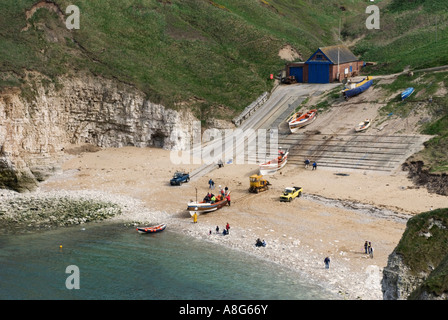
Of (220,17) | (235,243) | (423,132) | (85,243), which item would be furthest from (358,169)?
(220,17)

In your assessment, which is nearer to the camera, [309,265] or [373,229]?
[309,265]

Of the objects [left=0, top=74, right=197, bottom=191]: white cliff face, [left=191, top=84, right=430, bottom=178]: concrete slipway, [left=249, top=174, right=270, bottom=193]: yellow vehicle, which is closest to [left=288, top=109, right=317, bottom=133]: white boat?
[left=191, top=84, right=430, bottom=178]: concrete slipway

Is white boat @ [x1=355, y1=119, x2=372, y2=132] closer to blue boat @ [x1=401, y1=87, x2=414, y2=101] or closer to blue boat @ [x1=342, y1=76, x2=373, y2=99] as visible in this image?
blue boat @ [x1=401, y1=87, x2=414, y2=101]

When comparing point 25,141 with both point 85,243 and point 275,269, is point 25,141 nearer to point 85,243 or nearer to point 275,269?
point 85,243

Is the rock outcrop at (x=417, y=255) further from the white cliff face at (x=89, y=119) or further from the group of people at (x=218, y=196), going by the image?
the white cliff face at (x=89, y=119)
